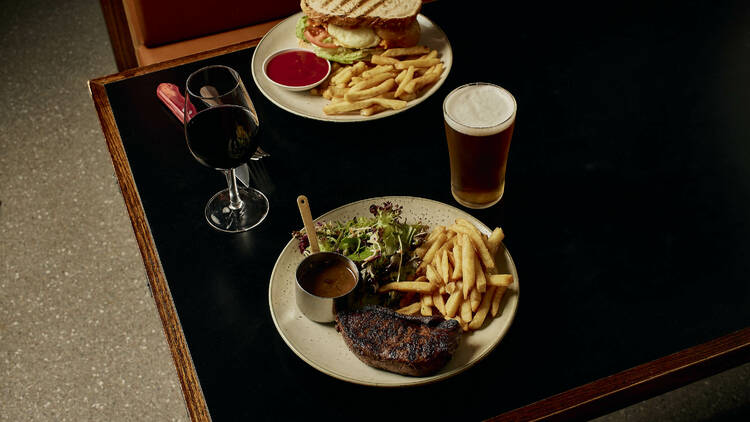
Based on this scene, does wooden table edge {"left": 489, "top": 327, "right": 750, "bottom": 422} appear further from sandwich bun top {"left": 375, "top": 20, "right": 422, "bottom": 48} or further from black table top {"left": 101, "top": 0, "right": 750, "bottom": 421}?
sandwich bun top {"left": 375, "top": 20, "right": 422, "bottom": 48}

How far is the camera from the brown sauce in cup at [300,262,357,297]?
1.25 m

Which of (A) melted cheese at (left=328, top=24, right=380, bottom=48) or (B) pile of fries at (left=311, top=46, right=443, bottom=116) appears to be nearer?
(B) pile of fries at (left=311, top=46, right=443, bottom=116)

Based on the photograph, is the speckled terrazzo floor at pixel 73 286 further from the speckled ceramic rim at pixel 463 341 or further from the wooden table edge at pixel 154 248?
the speckled ceramic rim at pixel 463 341

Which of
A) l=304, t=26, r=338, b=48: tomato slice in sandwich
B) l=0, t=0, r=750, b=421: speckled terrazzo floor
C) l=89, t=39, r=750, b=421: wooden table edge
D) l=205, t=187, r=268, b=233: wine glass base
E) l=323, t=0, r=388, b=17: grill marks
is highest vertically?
l=323, t=0, r=388, b=17: grill marks

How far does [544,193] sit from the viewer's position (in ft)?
4.98

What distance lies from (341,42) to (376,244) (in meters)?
0.71

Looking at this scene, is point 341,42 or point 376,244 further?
point 341,42

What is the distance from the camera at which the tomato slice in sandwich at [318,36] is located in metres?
1.81

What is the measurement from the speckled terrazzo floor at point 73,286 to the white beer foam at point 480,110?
121 cm

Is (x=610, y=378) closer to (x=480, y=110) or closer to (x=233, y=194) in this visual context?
(x=480, y=110)

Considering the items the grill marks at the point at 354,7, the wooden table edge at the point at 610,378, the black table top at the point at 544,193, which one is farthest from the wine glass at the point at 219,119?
the grill marks at the point at 354,7

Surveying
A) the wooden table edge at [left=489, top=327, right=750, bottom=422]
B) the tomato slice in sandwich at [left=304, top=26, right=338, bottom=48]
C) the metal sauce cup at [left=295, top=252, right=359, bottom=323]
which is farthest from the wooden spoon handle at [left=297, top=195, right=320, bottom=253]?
the tomato slice in sandwich at [left=304, top=26, right=338, bottom=48]

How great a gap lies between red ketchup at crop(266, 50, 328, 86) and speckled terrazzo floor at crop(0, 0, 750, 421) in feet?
3.61

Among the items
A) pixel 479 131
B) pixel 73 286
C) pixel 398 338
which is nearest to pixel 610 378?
pixel 398 338
